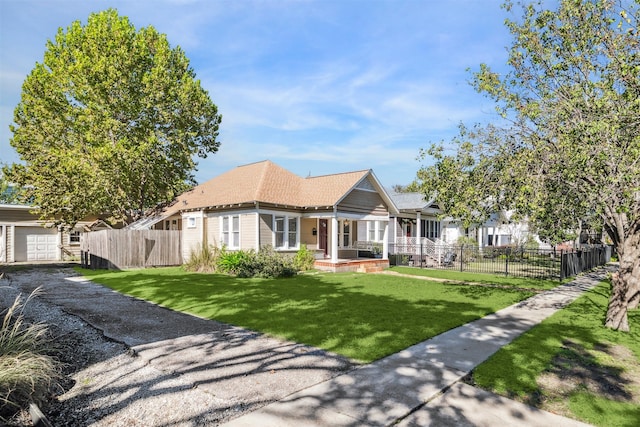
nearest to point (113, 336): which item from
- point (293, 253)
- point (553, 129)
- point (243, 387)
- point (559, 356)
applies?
point (243, 387)

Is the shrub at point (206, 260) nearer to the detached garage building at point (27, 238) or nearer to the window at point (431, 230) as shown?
the detached garage building at point (27, 238)

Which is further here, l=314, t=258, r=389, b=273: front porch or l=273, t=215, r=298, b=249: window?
l=273, t=215, r=298, b=249: window

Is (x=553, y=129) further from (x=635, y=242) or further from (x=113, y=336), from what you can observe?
(x=113, y=336)

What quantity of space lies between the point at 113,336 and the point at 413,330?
618cm

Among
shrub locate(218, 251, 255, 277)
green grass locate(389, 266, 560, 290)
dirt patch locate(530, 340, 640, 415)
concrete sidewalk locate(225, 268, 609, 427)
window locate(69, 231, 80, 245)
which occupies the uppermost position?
window locate(69, 231, 80, 245)

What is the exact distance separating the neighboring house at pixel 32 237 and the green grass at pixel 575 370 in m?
28.9

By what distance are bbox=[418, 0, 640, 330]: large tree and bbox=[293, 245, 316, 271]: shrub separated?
1034 centimetres

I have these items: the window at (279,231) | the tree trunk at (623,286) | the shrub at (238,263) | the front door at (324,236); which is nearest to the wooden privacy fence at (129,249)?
the shrub at (238,263)

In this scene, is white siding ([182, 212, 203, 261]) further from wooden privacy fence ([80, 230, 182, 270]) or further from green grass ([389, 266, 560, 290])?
green grass ([389, 266, 560, 290])

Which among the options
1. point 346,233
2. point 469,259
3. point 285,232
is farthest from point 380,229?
point 285,232

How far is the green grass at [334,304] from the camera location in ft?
25.8

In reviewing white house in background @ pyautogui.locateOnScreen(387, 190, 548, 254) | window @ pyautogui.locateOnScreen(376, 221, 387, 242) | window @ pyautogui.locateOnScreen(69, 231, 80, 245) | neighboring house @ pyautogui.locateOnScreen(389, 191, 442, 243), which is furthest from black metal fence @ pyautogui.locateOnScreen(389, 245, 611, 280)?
window @ pyautogui.locateOnScreen(69, 231, 80, 245)

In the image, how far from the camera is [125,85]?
22.5 m

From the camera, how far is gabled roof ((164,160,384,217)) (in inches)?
821
